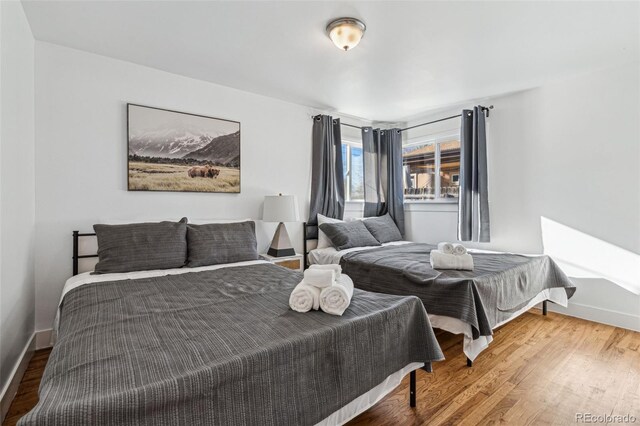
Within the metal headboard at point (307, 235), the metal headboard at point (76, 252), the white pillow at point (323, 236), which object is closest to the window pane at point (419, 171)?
the white pillow at point (323, 236)

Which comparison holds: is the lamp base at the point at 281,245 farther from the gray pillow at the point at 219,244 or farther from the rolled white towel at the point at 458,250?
the rolled white towel at the point at 458,250

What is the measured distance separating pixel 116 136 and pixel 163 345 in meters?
2.30

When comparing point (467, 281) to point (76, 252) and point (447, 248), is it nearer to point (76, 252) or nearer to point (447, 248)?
point (447, 248)

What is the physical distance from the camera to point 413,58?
2.65 meters

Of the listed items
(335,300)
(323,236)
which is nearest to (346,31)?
(335,300)

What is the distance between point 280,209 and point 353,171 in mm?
1747

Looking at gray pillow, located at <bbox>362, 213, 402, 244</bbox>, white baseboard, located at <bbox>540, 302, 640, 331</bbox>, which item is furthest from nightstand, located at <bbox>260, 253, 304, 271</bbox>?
white baseboard, located at <bbox>540, 302, 640, 331</bbox>

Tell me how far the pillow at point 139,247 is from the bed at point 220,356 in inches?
14.0

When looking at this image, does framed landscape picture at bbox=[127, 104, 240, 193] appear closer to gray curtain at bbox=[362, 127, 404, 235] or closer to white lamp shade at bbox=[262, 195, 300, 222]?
white lamp shade at bbox=[262, 195, 300, 222]

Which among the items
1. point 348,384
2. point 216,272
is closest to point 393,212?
point 216,272

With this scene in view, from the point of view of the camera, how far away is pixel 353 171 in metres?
4.65

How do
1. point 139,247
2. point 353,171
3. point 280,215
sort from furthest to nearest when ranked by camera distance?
point 353,171 → point 280,215 → point 139,247

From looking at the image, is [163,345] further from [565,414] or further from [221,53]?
[221,53]

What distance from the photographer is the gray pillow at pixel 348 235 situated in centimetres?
359
